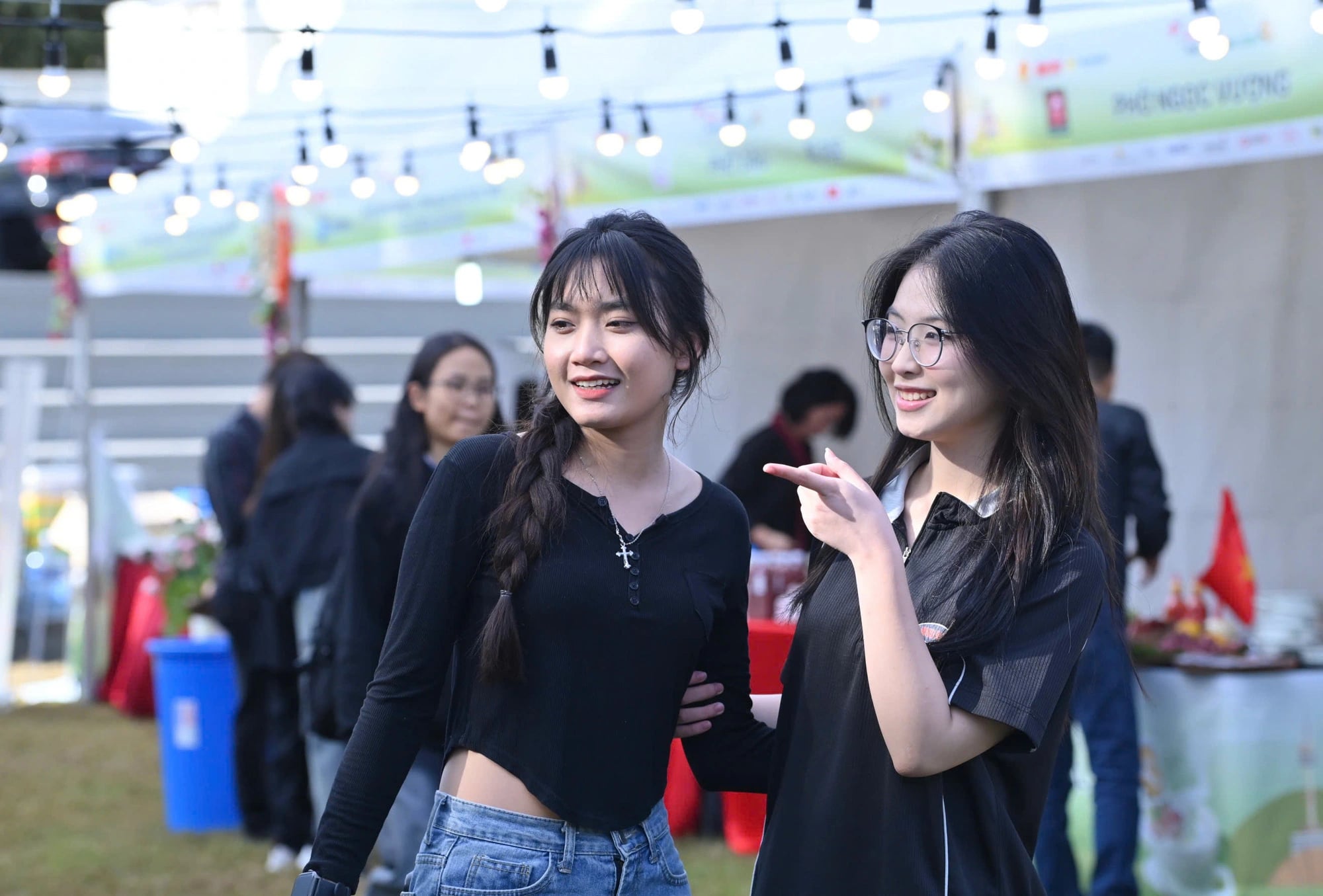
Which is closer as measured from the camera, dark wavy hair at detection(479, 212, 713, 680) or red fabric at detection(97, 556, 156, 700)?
dark wavy hair at detection(479, 212, 713, 680)

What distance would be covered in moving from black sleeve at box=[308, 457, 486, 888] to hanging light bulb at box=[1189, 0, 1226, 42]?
2.78 metres

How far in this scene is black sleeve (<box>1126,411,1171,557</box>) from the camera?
15.1 feet

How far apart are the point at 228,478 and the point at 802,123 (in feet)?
8.39

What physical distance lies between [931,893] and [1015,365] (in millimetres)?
582

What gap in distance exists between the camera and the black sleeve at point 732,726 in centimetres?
206

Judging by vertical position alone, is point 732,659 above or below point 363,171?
below

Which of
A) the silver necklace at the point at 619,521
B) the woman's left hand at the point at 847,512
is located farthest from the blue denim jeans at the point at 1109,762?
the woman's left hand at the point at 847,512

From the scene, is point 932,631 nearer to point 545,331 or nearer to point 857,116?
point 545,331

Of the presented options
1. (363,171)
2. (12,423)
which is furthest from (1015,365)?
(12,423)

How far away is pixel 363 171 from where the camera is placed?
6867 mm

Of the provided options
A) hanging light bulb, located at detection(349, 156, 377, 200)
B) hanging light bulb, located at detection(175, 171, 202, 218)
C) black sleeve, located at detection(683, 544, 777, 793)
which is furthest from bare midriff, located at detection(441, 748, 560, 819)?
hanging light bulb, located at detection(175, 171, 202, 218)

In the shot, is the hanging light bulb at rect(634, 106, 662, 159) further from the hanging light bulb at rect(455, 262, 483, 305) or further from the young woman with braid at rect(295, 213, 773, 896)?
the hanging light bulb at rect(455, 262, 483, 305)

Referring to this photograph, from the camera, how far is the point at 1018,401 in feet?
5.75

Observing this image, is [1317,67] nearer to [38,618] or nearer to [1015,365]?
[1015,365]
